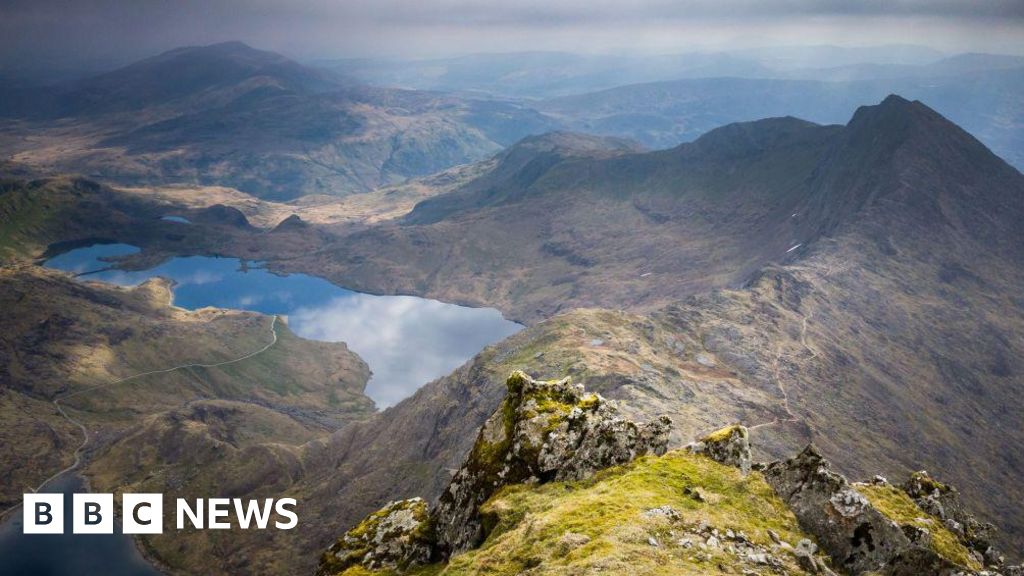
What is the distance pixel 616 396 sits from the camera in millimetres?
117750

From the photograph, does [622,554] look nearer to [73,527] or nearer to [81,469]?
[73,527]

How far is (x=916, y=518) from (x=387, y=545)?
27.5m

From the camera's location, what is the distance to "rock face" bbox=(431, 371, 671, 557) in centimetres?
3462

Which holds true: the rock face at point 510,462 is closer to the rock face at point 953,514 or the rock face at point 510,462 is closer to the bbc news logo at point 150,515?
the rock face at point 953,514

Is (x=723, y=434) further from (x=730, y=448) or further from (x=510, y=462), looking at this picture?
(x=510, y=462)

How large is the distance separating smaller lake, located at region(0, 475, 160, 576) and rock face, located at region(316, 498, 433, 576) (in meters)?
112

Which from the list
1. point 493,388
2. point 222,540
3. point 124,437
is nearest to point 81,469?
point 124,437

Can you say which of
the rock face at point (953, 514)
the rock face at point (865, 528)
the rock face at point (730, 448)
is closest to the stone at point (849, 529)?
the rock face at point (865, 528)

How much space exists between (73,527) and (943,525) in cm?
16691

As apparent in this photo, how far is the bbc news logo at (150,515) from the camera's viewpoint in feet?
427

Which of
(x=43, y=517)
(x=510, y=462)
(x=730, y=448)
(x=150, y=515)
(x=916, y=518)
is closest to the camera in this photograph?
(x=916, y=518)

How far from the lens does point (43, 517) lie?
14888cm

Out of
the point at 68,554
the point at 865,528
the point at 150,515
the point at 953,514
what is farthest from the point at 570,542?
the point at 68,554

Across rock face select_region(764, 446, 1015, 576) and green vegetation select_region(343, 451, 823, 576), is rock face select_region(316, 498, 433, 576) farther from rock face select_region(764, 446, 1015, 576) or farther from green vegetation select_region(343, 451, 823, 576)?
rock face select_region(764, 446, 1015, 576)
